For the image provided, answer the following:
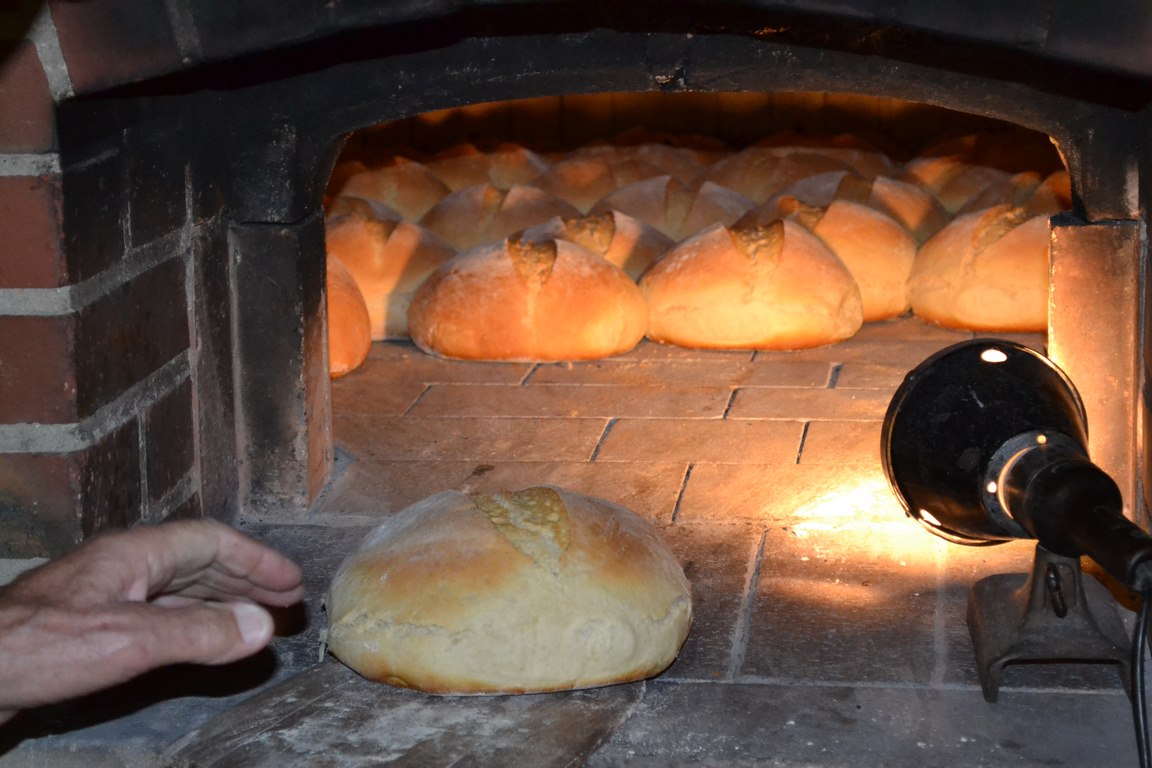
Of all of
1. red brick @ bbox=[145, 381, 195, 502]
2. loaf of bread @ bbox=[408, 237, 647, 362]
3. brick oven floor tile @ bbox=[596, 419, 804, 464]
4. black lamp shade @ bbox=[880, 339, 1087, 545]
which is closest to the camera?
black lamp shade @ bbox=[880, 339, 1087, 545]

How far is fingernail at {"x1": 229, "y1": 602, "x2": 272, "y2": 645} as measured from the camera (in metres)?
1.39

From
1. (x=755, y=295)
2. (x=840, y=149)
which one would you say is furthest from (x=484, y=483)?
(x=840, y=149)

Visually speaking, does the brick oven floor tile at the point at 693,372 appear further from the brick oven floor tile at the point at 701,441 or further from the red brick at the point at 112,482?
the red brick at the point at 112,482

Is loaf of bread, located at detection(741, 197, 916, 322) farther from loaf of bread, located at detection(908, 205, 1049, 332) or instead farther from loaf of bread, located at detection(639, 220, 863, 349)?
loaf of bread, located at detection(639, 220, 863, 349)

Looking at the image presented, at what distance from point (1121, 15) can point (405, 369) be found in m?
2.85

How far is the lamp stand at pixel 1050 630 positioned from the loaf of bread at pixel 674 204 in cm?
350

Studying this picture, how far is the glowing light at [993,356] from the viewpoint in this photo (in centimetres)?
230

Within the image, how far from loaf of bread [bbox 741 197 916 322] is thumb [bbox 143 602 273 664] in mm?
4028

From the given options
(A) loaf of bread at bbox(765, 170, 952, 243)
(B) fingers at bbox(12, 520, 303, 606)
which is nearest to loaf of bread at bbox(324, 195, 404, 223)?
(A) loaf of bread at bbox(765, 170, 952, 243)

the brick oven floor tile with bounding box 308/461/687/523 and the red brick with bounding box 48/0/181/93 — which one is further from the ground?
the red brick with bounding box 48/0/181/93

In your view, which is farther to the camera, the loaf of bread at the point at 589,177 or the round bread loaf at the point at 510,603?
the loaf of bread at the point at 589,177

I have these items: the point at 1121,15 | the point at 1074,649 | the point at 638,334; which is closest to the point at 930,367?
the point at 1074,649

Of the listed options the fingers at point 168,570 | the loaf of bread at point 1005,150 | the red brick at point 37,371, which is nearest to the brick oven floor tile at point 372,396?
the red brick at point 37,371

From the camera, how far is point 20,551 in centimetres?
249
